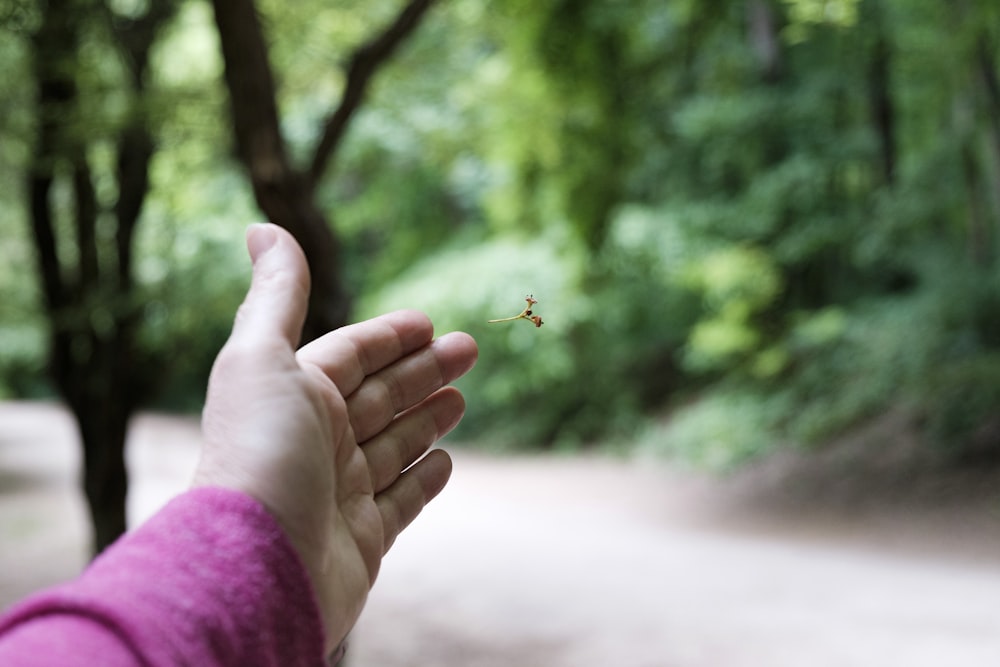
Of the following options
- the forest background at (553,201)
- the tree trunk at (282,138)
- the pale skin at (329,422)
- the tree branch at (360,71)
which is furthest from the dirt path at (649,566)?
the pale skin at (329,422)

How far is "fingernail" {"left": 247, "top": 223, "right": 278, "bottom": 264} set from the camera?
0.65m

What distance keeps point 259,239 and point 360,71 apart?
1.08m

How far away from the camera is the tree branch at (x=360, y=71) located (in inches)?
62.9

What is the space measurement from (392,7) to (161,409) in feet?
5.76

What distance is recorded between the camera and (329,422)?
0.62 meters

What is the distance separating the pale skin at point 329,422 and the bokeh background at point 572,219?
2.88ft

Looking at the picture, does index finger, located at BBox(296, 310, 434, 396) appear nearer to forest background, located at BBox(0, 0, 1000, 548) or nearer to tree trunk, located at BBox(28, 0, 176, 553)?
forest background, located at BBox(0, 0, 1000, 548)

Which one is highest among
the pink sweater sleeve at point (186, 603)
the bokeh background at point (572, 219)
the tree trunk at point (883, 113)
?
the tree trunk at point (883, 113)

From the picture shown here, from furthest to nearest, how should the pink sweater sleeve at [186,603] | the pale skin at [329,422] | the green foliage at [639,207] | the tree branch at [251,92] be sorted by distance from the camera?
the green foliage at [639,207]
the tree branch at [251,92]
the pale skin at [329,422]
the pink sweater sleeve at [186,603]

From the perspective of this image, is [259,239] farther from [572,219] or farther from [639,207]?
[639,207]

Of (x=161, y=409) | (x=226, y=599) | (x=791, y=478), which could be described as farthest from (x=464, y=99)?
(x=226, y=599)

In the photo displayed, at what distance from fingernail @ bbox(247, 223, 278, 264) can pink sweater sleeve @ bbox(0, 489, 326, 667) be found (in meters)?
0.19

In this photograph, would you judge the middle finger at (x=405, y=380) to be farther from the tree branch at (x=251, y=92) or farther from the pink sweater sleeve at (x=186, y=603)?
the tree branch at (x=251, y=92)

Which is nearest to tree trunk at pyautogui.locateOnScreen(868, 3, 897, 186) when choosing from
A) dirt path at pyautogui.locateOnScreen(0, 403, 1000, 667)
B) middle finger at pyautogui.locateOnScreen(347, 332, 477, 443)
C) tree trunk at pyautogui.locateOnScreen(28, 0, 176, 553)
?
dirt path at pyautogui.locateOnScreen(0, 403, 1000, 667)
